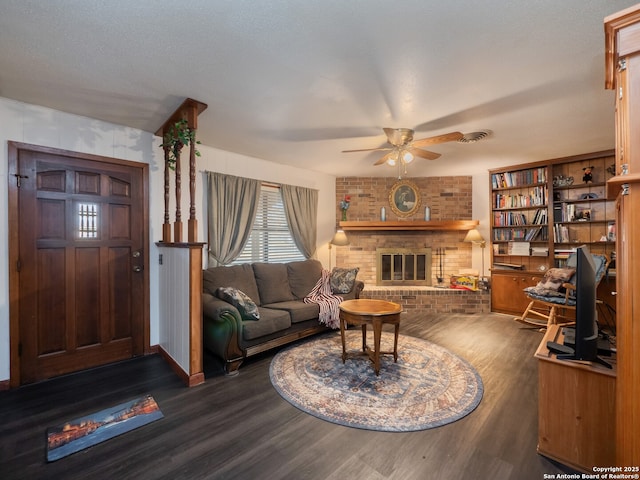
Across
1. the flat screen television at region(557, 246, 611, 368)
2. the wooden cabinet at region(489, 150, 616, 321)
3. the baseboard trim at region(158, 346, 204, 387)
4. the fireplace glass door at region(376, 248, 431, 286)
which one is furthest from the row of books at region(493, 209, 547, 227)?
the baseboard trim at region(158, 346, 204, 387)

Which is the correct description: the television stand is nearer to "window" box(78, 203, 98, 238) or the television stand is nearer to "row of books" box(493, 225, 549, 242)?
"row of books" box(493, 225, 549, 242)

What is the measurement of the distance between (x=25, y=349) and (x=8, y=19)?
8.03 ft

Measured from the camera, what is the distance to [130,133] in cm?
297

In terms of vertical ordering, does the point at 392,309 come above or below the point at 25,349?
above

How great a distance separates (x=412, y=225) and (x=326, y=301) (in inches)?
90.1

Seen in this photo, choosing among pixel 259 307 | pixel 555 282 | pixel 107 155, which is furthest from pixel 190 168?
pixel 555 282

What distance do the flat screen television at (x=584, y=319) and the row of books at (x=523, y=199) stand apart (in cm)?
341

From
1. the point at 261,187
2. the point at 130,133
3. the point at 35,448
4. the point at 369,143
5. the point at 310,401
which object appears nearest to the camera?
the point at 35,448

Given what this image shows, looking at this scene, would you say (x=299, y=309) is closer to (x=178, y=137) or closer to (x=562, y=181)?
(x=178, y=137)

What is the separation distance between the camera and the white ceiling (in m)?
1.47

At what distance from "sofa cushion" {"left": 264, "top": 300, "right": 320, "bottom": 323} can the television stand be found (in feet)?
7.33

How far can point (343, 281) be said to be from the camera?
3.98m

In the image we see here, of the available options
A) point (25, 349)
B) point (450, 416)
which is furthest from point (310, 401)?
point (25, 349)

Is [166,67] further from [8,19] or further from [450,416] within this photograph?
[450,416]
